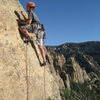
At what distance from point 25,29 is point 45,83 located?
7.32ft

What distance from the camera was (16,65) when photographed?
5547 mm

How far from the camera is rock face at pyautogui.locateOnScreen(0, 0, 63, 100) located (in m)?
5.06

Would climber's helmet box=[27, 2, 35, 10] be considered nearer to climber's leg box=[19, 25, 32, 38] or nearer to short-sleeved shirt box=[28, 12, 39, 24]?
short-sleeved shirt box=[28, 12, 39, 24]

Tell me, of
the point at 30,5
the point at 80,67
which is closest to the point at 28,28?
the point at 30,5

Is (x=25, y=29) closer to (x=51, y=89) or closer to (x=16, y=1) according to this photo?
(x=16, y=1)

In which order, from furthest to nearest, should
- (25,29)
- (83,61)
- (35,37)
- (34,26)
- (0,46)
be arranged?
(83,61) → (35,37) → (34,26) → (25,29) → (0,46)

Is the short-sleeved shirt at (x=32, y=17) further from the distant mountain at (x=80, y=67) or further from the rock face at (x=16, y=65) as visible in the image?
the distant mountain at (x=80, y=67)

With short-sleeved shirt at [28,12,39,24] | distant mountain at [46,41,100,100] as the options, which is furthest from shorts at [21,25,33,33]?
distant mountain at [46,41,100,100]

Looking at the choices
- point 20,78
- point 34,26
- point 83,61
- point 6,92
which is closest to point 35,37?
point 34,26

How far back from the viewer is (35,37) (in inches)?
291

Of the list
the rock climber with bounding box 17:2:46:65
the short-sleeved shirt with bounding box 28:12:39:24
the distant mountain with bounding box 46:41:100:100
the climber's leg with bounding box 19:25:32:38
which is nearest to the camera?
the climber's leg with bounding box 19:25:32:38

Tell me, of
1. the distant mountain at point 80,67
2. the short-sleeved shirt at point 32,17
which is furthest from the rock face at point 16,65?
the distant mountain at point 80,67

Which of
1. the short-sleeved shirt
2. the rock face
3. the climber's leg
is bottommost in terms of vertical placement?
the rock face

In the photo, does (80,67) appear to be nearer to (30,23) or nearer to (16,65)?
(30,23)
